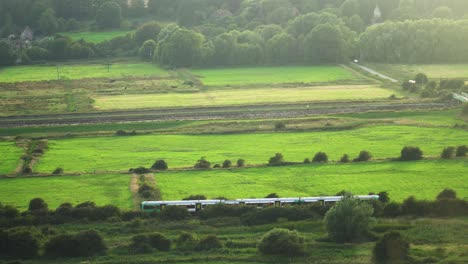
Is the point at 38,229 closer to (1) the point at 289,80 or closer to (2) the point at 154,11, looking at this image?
(1) the point at 289,80

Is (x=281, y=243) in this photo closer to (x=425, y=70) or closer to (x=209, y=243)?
(x=209, y=243)

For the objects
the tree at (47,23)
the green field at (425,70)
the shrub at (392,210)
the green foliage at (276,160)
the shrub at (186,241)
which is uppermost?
the tree at (47,23)

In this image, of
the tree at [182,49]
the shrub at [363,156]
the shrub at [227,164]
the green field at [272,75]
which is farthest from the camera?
the tree at [182,49]

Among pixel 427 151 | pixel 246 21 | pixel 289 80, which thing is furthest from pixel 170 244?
pixel 246 21

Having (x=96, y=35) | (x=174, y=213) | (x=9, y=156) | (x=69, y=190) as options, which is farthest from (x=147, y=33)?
(x=174, y=213)

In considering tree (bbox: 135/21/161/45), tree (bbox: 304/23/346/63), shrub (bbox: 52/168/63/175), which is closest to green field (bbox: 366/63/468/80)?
tree (bbox: 304/23/346/63)

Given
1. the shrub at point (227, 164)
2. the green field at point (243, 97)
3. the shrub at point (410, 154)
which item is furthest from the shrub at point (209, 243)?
the green field at point (243, 97)

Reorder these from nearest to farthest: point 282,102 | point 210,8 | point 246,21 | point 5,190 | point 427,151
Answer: point 5,190 < point 427,151 < point 282,102 < point 246,21 < point 210,8

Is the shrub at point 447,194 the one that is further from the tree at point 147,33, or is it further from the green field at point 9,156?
the tree at point 147,33
